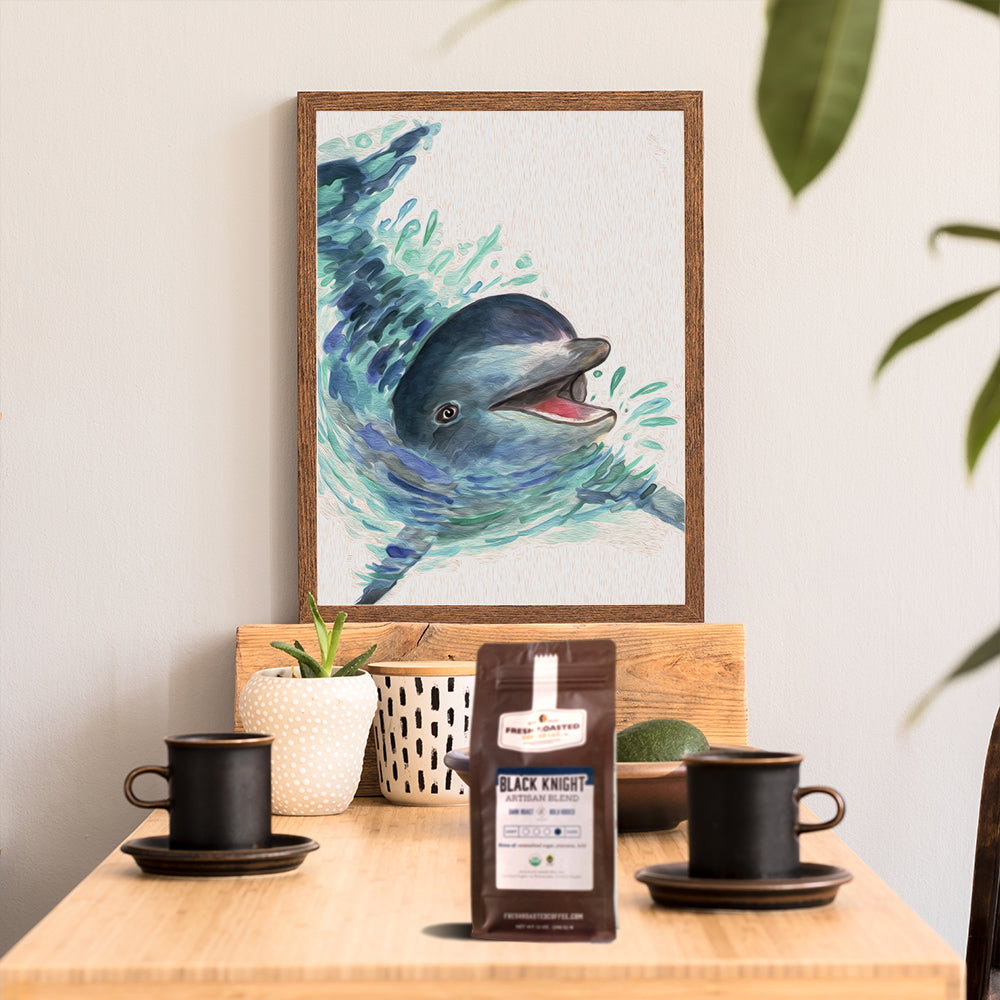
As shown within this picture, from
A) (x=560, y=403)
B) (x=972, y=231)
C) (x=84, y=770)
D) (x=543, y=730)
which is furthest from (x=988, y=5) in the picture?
(x=84, y=770)

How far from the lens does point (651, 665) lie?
1407mm

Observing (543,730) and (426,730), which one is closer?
(543,730)

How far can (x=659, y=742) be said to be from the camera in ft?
3.48

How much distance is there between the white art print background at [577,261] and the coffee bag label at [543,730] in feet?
2.28

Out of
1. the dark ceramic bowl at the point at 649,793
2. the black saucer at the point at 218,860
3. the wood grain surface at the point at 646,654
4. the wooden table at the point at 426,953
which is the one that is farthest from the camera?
the wood grain surface at the point at 646,654

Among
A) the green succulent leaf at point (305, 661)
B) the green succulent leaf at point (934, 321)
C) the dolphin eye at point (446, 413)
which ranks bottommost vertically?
the green succulent leaf at point (305, 661)

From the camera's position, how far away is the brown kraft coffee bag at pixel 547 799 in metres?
0.71

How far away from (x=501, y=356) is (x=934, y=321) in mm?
1018

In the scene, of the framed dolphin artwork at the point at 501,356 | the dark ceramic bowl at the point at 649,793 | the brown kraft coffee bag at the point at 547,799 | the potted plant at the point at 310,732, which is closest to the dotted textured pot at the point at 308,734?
the potted plant at the point at 310,732

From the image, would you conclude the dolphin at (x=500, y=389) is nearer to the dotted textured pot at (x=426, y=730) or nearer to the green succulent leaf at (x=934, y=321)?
the dotted textured pot at (x=426, y=730)

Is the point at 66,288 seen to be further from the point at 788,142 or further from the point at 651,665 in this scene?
the point at 788,142

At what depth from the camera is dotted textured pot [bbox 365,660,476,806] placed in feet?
4.15

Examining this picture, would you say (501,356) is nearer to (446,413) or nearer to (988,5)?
(446,413)

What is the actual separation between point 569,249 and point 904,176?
441mm
